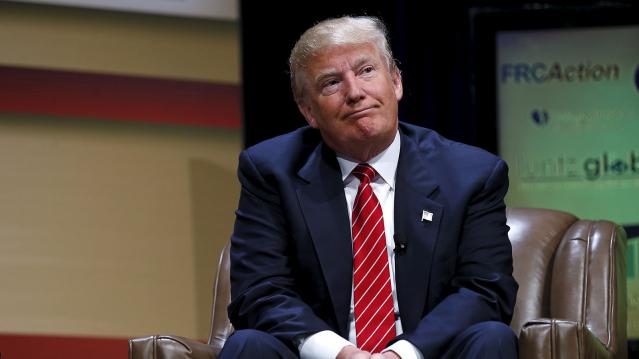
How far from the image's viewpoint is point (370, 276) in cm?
286

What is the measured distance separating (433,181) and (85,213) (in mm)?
1716

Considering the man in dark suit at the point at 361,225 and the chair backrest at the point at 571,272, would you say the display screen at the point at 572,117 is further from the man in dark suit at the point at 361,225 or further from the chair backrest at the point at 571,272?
the man in dark suit at the point at 361,225

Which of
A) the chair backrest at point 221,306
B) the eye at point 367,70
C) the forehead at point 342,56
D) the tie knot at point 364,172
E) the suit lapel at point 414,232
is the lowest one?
the chair backrest at point 221,306

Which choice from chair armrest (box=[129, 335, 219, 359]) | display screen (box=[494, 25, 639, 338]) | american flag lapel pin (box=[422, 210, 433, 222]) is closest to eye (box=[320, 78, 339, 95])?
american flag lapel pin (box=[422, 210, 433, 222])

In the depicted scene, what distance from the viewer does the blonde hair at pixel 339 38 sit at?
116 inches

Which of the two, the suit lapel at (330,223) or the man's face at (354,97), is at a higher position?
the man's face at (354,97)

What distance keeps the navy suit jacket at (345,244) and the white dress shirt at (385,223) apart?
0.03 meters

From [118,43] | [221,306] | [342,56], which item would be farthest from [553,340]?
[118,43]

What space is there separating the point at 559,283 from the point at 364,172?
0.62 metres

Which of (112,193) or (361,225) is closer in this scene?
(361,225)

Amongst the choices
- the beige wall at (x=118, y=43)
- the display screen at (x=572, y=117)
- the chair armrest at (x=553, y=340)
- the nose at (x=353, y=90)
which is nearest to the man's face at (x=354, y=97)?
the nose at (x=353, y=90)

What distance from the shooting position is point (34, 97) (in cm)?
406

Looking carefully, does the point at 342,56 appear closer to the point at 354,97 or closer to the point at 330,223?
the point at 354,97

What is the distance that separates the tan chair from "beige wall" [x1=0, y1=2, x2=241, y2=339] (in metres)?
1.01
